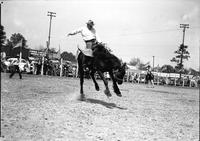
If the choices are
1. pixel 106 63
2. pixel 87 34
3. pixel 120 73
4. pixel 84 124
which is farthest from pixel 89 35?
pixel 84 124

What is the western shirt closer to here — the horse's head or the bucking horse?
the bucking horse

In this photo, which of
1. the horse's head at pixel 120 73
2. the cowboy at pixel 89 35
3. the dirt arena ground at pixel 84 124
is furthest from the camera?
the cowboy at pixel 89 35

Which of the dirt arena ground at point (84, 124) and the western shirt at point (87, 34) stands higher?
the western shirt at point (87, 34)

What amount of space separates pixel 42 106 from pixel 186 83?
148ft

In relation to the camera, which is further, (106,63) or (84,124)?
(106,63)

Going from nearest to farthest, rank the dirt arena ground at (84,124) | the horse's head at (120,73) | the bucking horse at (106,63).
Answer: the dirt arena ground at (84,124) < the horse's head at (120,73) < the bucking horse at (106,63)

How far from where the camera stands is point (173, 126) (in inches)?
307

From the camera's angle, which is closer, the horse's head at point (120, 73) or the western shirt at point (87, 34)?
the horse's head at point (120, 73)

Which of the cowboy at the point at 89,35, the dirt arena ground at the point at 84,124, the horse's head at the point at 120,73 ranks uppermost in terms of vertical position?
the cowboy at the point at 89,35

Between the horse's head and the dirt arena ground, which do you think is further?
the horse's head

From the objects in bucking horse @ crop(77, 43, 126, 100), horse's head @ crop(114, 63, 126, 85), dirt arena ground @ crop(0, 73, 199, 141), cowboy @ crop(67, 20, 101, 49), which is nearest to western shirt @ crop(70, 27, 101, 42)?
cowboy @ crop(67, 20, 101, 49)

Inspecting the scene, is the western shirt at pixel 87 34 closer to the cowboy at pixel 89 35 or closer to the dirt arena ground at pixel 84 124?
the cowboy at pixel 89 35

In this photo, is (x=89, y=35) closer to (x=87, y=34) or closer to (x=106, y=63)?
(x=87, y=34)

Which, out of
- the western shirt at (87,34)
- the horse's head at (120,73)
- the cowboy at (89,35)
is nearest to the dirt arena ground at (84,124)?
the horse's head at (120,73)
